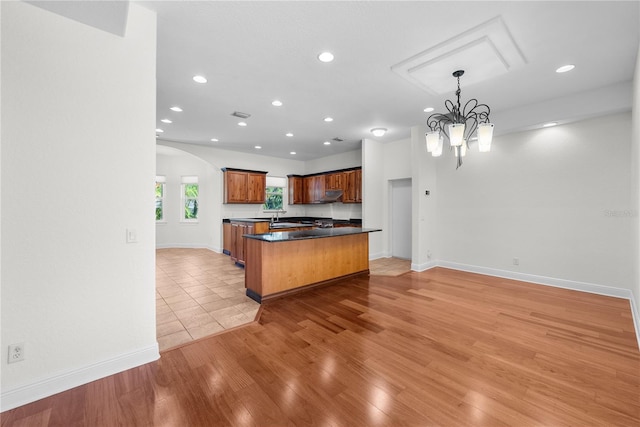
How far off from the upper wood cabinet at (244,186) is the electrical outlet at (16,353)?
5517mm

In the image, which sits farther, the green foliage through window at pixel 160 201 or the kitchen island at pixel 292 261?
the green foliage through window at pixel 160 201

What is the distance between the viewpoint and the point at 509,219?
15.9ft

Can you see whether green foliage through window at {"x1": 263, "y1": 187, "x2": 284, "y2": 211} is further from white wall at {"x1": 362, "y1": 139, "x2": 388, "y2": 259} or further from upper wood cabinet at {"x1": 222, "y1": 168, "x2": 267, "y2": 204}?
white wall at {"x1": 362, "y1": 139, "x2": 388, "y2": 259}

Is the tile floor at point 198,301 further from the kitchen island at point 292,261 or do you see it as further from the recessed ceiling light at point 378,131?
the recessed ceiling light at point 378,131

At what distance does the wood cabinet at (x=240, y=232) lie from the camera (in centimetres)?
595

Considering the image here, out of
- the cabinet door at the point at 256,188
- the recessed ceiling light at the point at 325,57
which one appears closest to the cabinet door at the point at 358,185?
the cabinet door at the point at 256,188

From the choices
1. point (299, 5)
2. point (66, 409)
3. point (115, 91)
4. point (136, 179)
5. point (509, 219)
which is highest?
point (299, 5)

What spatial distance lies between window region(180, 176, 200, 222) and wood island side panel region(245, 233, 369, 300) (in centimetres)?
539

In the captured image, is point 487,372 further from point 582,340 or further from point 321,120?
point 321,120

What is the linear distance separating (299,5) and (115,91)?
1644 mm

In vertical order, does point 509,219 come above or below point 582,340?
above

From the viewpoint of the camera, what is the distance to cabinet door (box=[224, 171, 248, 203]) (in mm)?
7082

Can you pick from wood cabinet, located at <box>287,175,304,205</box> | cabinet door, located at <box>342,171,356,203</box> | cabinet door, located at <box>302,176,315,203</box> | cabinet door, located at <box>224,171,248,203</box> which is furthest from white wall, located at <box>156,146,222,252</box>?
cabinet door, located at <box>342,171,356,203</box>

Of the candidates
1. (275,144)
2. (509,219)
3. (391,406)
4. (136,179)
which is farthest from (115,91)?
(509,219)
